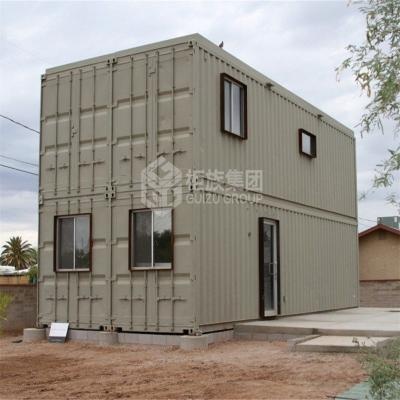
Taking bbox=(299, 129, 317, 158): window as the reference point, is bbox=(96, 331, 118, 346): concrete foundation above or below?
below

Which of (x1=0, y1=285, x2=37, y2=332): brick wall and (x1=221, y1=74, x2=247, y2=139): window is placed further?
(x1=0, y1=285, x2=37, y2=332): brick wall

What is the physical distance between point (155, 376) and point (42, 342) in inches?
211

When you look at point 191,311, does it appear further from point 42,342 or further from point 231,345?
point 42,342

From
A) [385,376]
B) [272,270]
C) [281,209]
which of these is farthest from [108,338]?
[385,376]

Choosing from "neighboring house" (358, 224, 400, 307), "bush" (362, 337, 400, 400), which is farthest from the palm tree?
"bush" (362, 337, 400, 400)

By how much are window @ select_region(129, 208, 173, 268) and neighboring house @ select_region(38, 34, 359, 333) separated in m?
0.03

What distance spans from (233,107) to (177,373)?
641cm

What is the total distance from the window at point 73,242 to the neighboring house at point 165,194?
29 mm

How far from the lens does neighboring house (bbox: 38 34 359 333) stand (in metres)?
12.2

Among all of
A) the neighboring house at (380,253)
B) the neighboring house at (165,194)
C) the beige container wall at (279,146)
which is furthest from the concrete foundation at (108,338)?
the neighboring house at (380,253)

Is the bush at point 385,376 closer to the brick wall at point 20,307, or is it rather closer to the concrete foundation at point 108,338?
the concrete foundation at point 108,338

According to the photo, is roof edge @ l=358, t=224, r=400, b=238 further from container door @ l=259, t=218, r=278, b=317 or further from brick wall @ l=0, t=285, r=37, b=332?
brick wall @ l=0, t=285, r=37, b=332

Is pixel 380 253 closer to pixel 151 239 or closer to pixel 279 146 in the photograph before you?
pixel 279 146

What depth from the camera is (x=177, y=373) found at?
9188 millimetres
